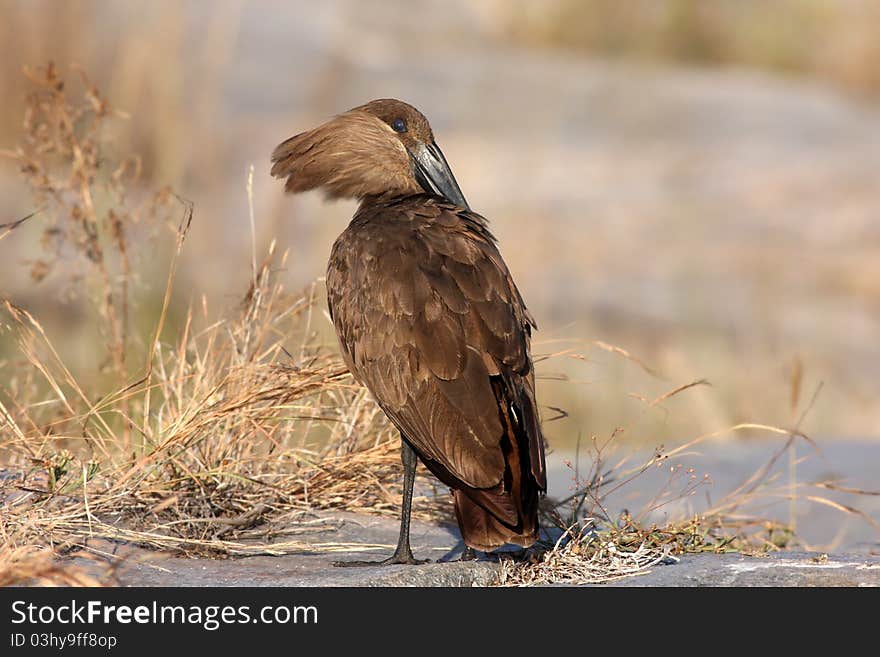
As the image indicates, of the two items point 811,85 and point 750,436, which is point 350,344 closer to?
point 750,436

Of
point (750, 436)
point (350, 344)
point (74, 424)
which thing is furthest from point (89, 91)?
point (750, 436)

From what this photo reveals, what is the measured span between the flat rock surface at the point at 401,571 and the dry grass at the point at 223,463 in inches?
2.4

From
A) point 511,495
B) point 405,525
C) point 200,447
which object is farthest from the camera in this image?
point 200,447

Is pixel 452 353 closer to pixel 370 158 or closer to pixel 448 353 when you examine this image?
pixel 448 353

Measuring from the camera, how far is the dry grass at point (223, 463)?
4.20m

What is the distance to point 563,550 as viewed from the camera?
4270 mm

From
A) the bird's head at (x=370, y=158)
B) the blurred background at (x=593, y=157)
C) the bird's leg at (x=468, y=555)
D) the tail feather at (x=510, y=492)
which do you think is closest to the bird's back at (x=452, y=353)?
the tail feather at (x=510, y=492)

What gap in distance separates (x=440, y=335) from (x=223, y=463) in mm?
893

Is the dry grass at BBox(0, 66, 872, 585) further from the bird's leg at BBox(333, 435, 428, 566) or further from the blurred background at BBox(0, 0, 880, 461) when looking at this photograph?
the blurred background at BBox(0, 0, 880, 461)

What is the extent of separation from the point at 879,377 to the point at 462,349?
6355 mm

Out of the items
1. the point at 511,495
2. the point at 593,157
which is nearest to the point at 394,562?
the point at 511,495

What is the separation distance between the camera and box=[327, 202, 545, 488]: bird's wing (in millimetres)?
4145

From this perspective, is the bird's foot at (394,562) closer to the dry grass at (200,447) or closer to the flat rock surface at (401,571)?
the flat rock surface at (401,571)

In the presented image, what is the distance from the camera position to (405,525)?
4.36 metres
